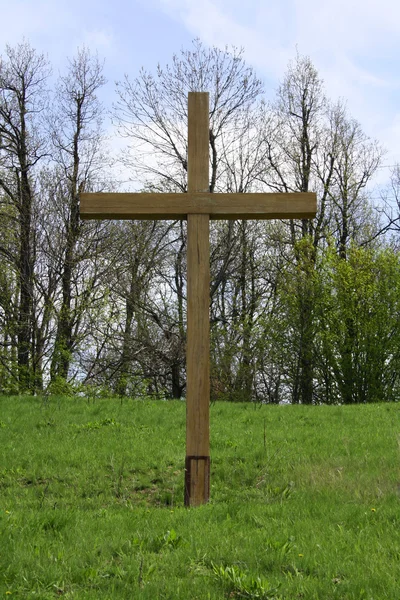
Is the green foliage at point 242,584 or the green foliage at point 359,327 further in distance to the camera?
the green foliage at point 359,327

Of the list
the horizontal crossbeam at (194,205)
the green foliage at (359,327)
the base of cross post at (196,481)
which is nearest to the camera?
the base of cross post at (196,481)

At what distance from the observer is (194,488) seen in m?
6.37

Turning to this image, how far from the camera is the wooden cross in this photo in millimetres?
6398

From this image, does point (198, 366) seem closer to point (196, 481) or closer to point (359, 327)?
point (196, 481)

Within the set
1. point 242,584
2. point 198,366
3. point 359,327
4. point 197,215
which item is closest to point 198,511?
point 198,366

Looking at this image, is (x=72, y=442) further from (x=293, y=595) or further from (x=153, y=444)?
(x=293, y=595)

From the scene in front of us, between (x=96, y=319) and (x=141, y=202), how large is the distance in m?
17.6

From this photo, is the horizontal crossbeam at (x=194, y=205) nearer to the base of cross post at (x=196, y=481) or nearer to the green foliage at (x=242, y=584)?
the base of cross post at (x=196, y=481)

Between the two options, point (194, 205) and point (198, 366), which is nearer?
point (198, 366)

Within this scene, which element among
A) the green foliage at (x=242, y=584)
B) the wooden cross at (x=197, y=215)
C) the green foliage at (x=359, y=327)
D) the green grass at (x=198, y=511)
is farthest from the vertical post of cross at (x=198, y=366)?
the green foliage at (x=359, y=327)

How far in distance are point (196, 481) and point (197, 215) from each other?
102 inches

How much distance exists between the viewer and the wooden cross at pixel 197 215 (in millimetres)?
6398

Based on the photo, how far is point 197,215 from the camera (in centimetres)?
670

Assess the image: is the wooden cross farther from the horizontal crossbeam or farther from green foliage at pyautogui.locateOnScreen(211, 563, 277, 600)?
green foliage at pyautogui.locateOnScreen(211, 563, 277, 600)
